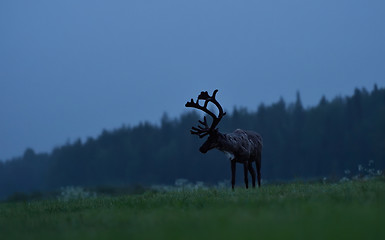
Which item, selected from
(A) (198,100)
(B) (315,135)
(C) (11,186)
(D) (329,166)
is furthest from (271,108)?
(A) (198,100)

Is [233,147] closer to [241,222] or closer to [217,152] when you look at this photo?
[241,222]

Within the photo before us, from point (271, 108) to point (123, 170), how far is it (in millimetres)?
27838

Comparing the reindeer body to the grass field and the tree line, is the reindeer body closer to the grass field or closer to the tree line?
the grass field

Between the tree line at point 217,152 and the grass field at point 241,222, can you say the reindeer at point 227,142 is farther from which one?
the tree line at point 217,152

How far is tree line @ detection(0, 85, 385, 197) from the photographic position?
3246 inches

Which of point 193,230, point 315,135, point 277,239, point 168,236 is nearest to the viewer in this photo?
point 277,239

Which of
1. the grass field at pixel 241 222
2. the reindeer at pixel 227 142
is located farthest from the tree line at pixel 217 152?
the grass field at pixel 241 222

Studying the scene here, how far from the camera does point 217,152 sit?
82.2 meters

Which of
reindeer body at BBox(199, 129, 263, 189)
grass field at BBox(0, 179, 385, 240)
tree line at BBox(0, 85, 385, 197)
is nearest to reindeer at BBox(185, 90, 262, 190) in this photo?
reindeer body at BBox(199, 129, 263, 189)

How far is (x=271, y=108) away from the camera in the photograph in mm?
105188

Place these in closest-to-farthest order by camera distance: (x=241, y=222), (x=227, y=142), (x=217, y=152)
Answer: (x=241, y=222) → (x=227, y=142) → (x=217, y=152)

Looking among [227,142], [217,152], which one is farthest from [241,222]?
[217,152]

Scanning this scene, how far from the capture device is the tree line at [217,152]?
82438 millimetres

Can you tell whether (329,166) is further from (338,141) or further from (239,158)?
(239,158)
